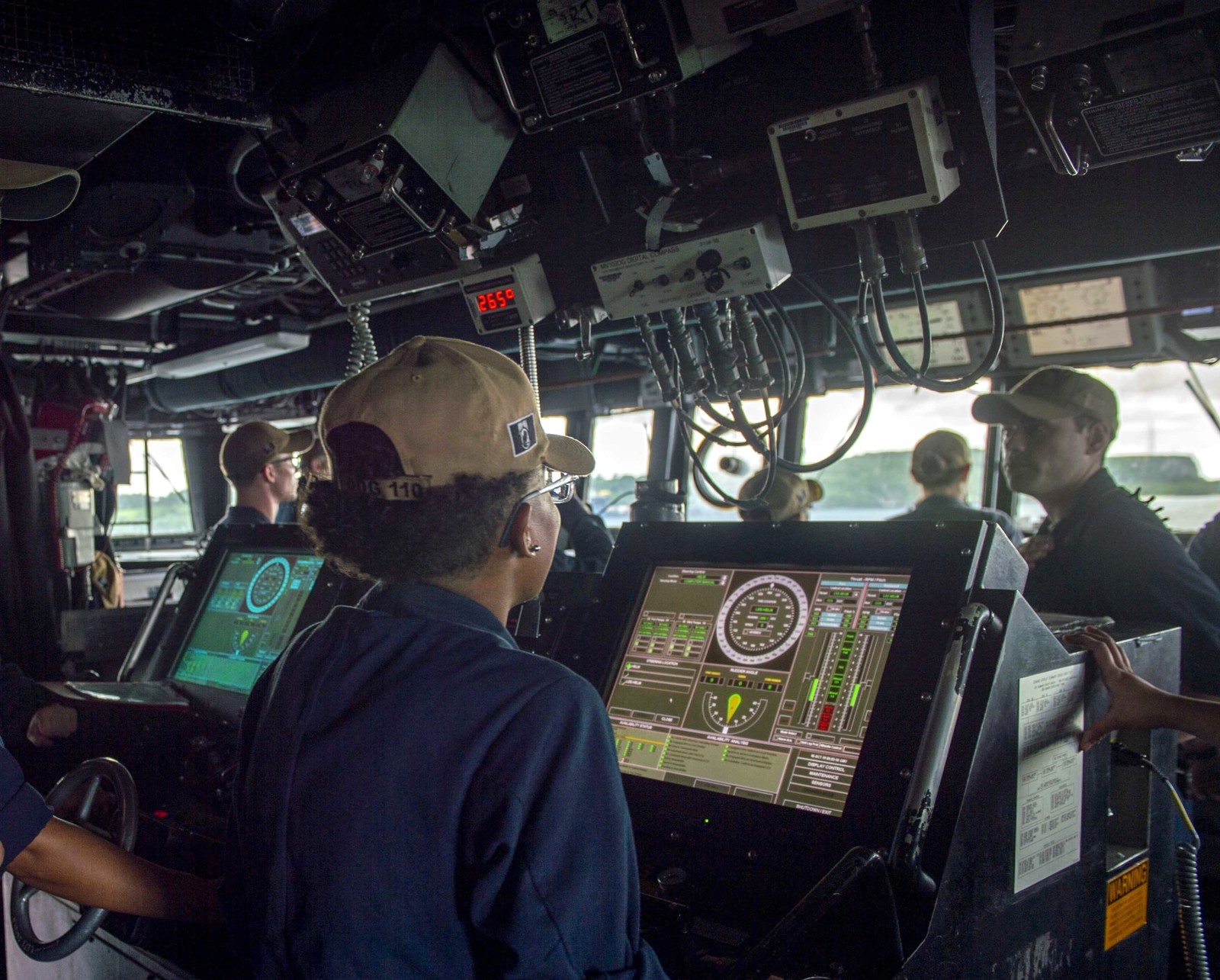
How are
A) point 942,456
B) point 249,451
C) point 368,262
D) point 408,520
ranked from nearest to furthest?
point 408,520 → point 368,262 → point 249,451 → point 942,456

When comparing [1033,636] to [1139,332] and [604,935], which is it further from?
[1139,332]

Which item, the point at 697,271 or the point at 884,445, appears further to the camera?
the point at 884,445

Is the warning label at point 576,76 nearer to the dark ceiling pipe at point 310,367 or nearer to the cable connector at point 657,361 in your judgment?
the cable connector at point 657,361

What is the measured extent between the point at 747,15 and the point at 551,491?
2.90 ft

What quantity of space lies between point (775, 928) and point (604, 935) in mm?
240

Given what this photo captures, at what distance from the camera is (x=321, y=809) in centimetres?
92

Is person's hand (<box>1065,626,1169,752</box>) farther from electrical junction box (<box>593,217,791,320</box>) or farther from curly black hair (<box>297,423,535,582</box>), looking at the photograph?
curly black hair (<box>297,423,535,582</box>)

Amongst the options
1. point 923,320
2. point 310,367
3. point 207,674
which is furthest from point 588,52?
point 310,367

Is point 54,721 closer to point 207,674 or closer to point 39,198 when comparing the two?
point 207,674

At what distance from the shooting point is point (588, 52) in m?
1.60

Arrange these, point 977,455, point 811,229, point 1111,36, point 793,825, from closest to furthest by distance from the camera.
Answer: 1. point 793,825
2. point 1111,36
3. point 811,229
4. point 977,455

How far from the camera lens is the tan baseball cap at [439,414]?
1.07 m

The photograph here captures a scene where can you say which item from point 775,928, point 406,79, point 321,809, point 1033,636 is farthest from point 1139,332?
point 321,809

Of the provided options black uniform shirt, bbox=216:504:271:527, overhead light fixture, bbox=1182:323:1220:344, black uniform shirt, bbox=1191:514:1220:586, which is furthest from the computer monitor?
overhead light fixture, bbox=1182:323:1220:344
